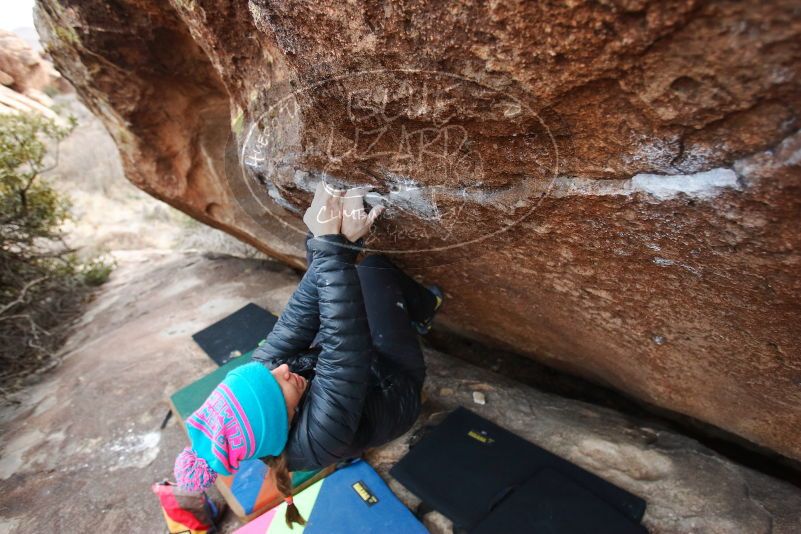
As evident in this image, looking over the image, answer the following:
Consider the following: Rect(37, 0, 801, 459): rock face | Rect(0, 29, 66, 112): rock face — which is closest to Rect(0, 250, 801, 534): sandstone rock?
Rect(37, 0, 801, 459): rock face

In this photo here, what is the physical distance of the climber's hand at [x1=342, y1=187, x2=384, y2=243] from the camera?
187cm

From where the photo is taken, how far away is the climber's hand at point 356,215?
1.87 metres

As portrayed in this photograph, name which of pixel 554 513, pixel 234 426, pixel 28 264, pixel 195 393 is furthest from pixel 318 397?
pixel 28 264

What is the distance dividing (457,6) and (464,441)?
6.78 feet

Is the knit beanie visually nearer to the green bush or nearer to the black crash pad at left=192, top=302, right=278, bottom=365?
the black crash pad at left=192, top=302, right=278, bottom=365

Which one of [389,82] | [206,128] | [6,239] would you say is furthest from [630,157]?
[6,239]

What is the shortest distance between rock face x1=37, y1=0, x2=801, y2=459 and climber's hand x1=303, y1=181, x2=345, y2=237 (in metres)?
0.09

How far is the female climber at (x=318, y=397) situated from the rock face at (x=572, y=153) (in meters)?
0.30

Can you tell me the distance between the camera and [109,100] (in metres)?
3.23

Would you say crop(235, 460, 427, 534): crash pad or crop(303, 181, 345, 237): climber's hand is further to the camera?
crop(235, 460, 427, 534): crash pad

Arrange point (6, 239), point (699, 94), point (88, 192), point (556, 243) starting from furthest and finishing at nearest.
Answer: point (88, 192)
point (6, 239)
point (556, 243)
point (699, 94)

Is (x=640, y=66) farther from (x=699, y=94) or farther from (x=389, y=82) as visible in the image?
(x=389, y=82)

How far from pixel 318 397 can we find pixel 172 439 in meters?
1.84

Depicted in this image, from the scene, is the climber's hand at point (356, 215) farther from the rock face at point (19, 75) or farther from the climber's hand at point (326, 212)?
the rock face at point (19, 75)
